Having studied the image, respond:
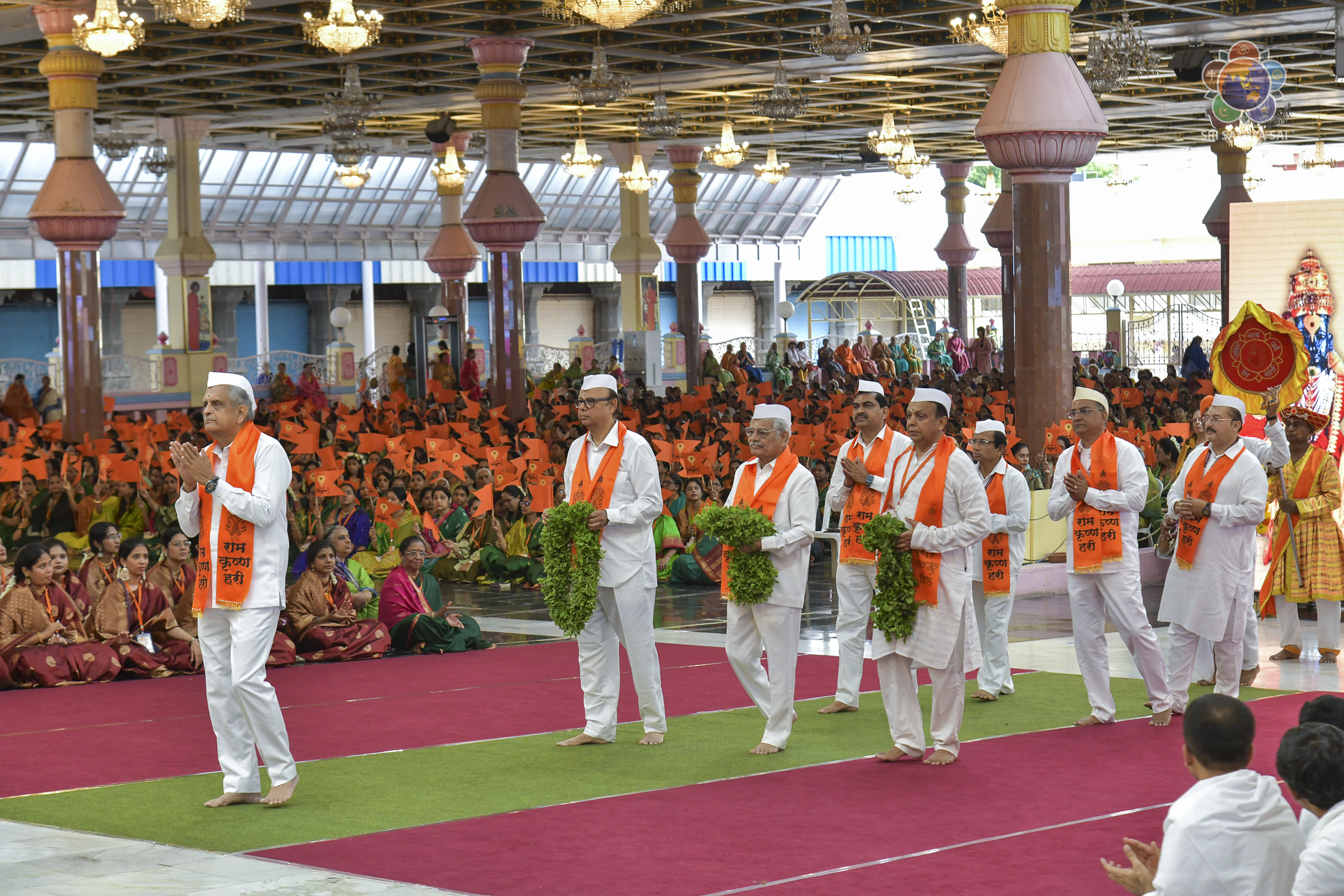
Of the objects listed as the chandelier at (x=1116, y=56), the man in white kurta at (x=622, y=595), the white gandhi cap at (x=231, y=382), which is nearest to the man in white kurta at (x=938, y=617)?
the man in white kurta at (x=622, y=595)

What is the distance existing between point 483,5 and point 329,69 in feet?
16.1

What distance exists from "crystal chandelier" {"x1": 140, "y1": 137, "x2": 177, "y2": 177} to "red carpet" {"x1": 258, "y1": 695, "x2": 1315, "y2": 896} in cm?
2054

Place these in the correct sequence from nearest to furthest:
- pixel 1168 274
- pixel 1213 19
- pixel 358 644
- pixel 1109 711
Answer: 1. pixel 1109 711
2. pixel 358 644
3. pixel 1213 19
4. pixel 1168 274

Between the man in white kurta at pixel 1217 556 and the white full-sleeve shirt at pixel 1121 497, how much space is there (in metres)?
0.19

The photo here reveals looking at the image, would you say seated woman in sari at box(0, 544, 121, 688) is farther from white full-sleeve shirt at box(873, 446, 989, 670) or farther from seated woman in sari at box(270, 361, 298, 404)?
seated woman in sari at box(270, 361, 298, 404)

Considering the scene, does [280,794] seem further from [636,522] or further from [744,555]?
[744,555]

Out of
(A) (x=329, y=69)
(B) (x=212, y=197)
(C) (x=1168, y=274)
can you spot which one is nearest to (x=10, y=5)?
(A) (x=329, y=69)

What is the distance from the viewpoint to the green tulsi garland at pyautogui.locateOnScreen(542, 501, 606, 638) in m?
7.00

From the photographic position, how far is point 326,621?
380 inches

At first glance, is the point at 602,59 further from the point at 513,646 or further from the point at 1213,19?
the point at 513,646

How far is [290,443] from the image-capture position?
14.8 metres

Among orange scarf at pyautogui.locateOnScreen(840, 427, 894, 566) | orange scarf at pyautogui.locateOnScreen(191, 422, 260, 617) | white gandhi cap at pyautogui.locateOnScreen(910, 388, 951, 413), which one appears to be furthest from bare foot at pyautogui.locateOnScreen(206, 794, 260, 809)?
white gandhi cap at pyautogui.locateOnScreen(910, 388, 951, 413)

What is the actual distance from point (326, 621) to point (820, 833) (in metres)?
4.87

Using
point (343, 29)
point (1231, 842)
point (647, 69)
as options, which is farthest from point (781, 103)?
point (1231, 842)
